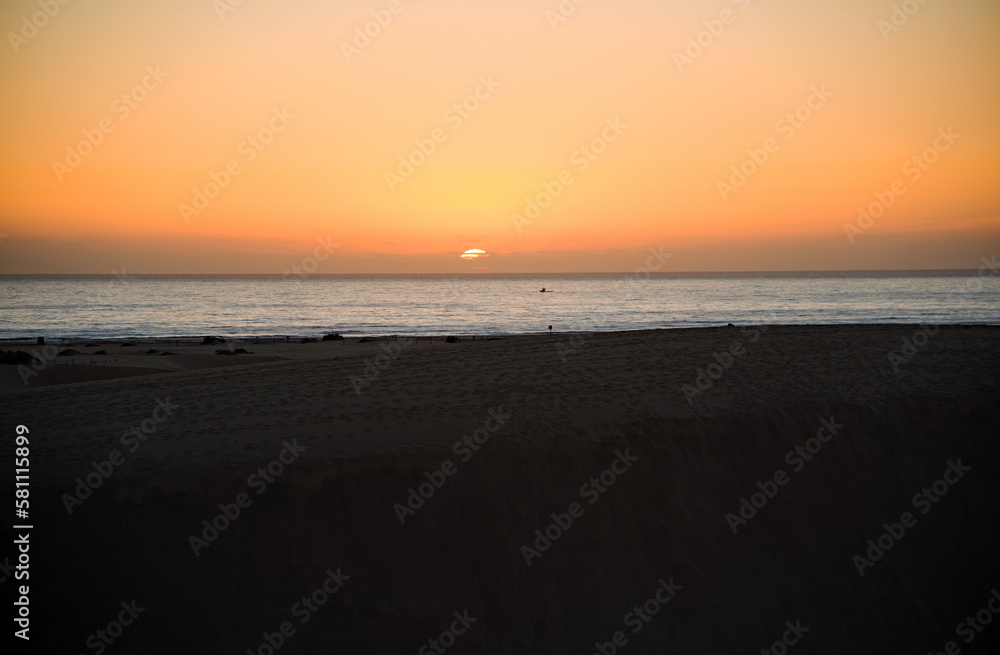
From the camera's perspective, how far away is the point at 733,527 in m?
9.26

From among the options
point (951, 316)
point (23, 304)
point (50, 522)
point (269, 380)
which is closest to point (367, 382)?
point (269, 380)

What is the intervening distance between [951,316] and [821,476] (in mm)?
68029

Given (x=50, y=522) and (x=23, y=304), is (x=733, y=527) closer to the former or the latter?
(x=50, y=522)
